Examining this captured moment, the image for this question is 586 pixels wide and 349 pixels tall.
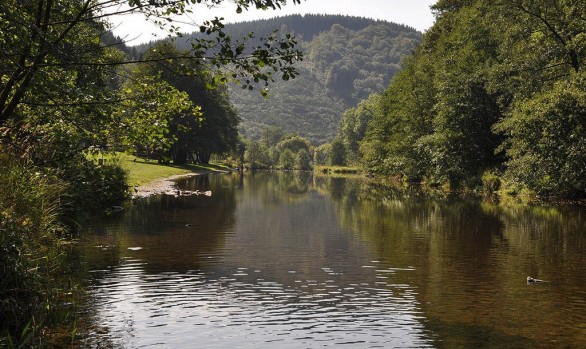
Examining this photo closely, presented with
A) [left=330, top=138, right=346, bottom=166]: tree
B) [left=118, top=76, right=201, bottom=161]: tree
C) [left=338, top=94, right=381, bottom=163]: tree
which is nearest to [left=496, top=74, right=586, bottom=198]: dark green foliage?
[left=118, top=76, right=201, bottom=161]: tree

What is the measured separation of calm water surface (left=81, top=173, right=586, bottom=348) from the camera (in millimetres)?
11742

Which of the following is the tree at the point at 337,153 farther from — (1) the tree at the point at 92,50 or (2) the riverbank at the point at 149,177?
(1) the tree at the point at 92,50

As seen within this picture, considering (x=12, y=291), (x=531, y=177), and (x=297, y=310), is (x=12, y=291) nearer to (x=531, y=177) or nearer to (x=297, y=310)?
(x=297, y=310)

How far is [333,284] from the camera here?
16.7 meters

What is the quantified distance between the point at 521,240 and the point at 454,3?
219 feet

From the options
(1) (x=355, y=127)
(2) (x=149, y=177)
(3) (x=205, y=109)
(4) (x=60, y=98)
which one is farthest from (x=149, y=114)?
(1) (x=355, y=127)

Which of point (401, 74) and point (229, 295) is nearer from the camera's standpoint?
point (229, 295)

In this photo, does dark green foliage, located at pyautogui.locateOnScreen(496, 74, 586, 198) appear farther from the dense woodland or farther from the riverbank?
the riverbank

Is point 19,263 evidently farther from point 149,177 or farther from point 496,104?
point 149,177

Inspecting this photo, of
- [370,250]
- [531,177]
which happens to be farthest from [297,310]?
[531,177]

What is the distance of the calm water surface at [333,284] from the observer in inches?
462

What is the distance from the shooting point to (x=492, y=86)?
167ft

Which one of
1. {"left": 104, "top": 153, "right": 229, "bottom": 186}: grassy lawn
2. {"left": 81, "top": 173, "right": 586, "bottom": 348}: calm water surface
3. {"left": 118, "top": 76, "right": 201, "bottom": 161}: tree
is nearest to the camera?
{"left": 81, "top": 173, "right": 586, "bottom": 348}: calm water surface

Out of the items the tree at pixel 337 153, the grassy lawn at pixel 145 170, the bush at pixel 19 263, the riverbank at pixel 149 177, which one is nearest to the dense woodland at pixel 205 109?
the bush at pixel 19 263
